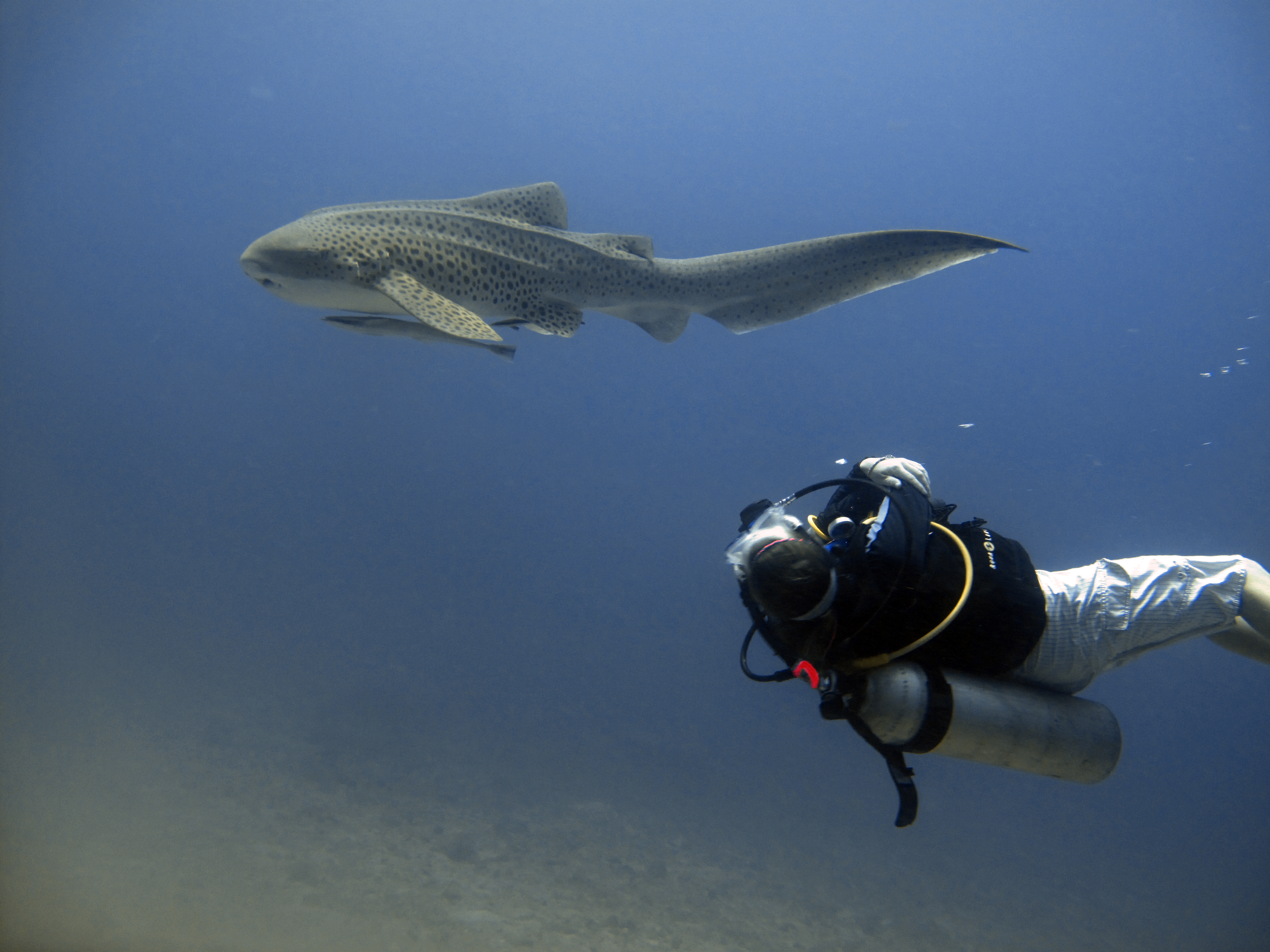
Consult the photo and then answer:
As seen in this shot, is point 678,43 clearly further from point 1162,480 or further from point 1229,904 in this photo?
point 1162,480

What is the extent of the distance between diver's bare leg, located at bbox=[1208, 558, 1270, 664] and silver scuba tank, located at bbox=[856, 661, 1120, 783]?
1.02 meters

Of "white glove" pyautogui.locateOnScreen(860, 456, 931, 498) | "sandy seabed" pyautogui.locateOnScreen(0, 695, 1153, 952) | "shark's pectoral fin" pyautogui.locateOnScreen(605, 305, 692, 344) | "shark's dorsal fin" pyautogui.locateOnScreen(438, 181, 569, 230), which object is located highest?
"shark's dorsal fin" pyautogui.locateOnScreen(438, 181, 569, 230)

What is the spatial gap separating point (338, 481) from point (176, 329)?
11834mm

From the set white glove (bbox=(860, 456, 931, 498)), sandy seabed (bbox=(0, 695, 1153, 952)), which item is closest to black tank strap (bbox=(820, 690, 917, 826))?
white glove (bbox=(860, 456, 931, 498))

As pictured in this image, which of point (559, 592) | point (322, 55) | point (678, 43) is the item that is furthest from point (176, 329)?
point (678, 43)

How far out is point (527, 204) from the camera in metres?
3.93

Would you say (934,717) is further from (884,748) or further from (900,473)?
(900,473)

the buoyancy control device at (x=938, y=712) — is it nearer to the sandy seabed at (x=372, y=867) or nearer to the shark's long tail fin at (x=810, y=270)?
the shark's long tail fin at (x=810, y=270)

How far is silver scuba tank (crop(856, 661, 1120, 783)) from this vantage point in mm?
2463

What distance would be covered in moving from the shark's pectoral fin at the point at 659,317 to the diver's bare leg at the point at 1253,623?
3.26 m

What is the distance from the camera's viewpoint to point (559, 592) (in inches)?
1612

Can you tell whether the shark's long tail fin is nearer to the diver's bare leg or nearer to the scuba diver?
the scuba diver

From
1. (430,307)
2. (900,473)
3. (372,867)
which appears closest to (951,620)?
(900,473)

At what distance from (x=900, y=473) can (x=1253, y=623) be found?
6.51ft
